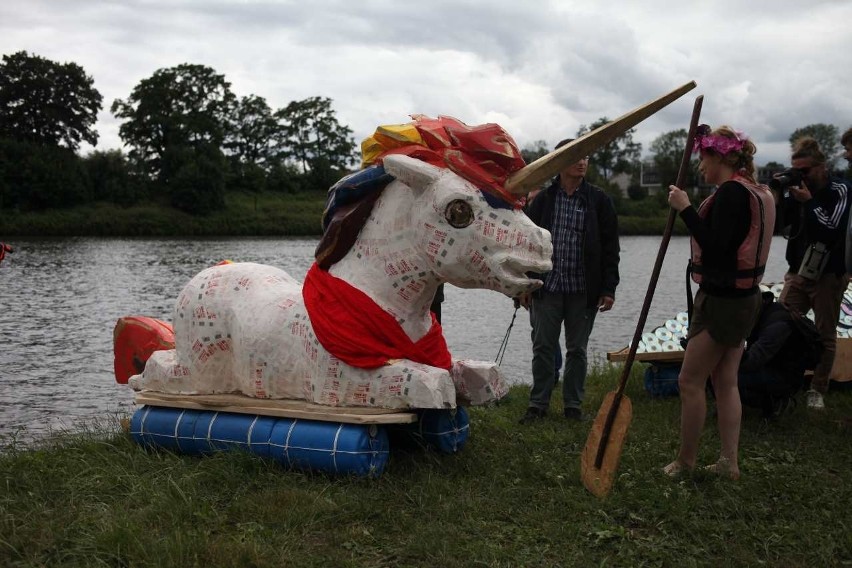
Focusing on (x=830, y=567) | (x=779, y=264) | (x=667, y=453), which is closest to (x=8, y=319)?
(x=667, y=453)

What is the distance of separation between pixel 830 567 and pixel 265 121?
6322 cm

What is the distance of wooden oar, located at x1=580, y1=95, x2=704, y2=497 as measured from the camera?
13.9 feet

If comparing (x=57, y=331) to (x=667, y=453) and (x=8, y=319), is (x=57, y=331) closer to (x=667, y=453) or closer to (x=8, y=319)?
(x=8, y=319)

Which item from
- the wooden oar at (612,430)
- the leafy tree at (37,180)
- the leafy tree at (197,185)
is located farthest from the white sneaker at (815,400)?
the leafy tree at (197,185)

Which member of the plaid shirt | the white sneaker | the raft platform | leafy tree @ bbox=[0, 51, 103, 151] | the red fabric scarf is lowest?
the white sneaker

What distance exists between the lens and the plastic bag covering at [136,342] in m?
5.45

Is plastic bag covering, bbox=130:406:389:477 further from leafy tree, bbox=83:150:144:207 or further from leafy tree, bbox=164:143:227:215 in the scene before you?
leafy tree, bbox=83:150:144:207

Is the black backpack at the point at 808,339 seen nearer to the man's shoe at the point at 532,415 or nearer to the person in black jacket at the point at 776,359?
the person in black jacket at the point at 776,359

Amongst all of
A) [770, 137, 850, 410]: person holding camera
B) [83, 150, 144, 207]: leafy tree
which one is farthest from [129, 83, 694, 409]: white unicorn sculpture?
[83, 150, 144, 207]: leafy tree

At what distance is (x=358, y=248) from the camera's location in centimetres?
446

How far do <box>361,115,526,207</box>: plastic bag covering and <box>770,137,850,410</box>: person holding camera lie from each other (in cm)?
299

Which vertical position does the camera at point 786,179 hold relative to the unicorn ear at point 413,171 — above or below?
above

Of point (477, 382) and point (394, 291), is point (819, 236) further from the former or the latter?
point (394, 291)

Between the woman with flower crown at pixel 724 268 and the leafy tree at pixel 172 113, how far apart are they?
54132 mm
